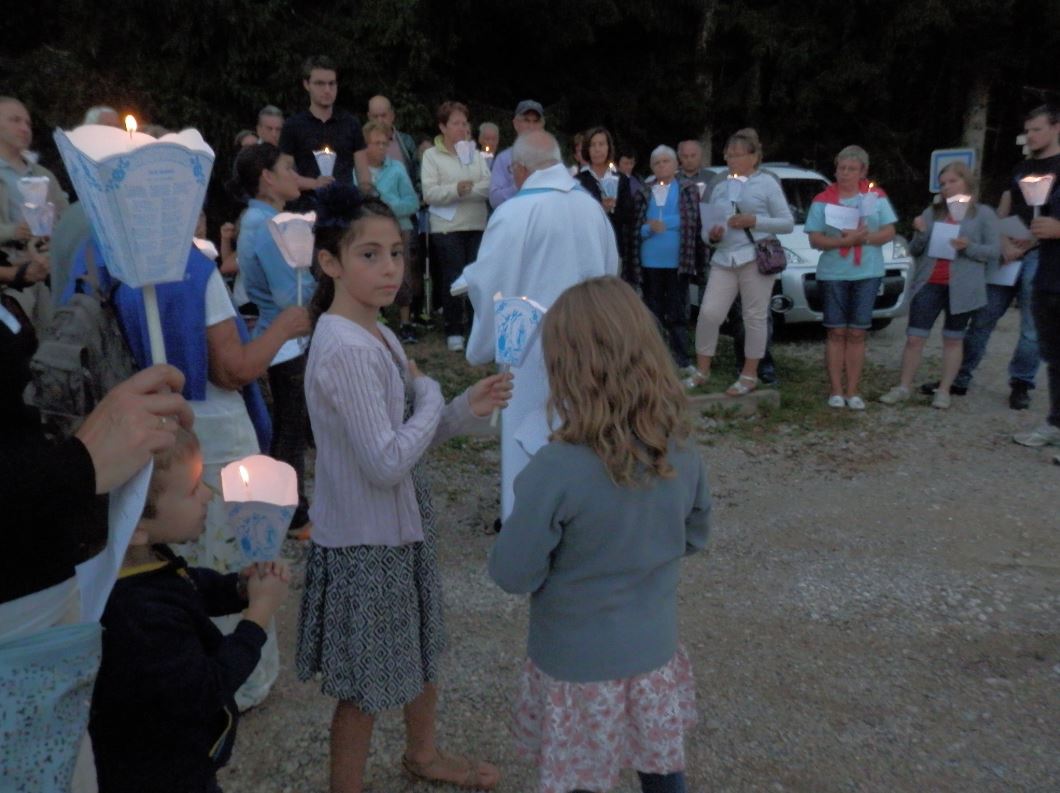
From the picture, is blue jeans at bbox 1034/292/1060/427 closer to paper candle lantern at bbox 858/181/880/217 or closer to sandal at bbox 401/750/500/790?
paper candle lantern at bbox 858/181/880/217

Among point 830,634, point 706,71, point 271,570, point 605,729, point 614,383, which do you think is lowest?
point 830,634

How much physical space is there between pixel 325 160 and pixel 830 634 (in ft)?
14.6

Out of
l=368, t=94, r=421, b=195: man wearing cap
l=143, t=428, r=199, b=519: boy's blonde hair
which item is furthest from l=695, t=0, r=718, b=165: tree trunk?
l=143, t=428, r=199, b=519: boy's blonde hair

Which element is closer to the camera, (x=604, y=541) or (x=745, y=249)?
(x=604, y=541)

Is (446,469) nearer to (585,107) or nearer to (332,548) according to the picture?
(332,548)

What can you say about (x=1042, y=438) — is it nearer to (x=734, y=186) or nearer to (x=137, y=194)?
(x=734, y=186)

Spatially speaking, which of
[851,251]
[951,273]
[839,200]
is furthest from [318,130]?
[951,273]

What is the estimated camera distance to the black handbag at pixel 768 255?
738cm

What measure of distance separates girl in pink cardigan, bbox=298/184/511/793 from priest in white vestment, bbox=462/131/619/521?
1.72 m

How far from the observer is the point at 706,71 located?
15.9 meters

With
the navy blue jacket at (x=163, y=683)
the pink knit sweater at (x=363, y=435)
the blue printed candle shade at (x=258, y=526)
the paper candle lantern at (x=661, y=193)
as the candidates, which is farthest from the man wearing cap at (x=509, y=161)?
the navy blue jacket at (x=163, y=683)

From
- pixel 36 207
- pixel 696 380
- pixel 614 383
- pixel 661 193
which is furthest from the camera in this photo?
pixel 661 193

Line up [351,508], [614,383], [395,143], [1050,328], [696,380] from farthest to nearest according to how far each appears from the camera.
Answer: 1. [395,143]
2. [696,380]
3. [1050,328]
4. [351,508]
5. [614,383]

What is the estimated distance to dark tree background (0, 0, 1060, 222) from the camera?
11.6 m
